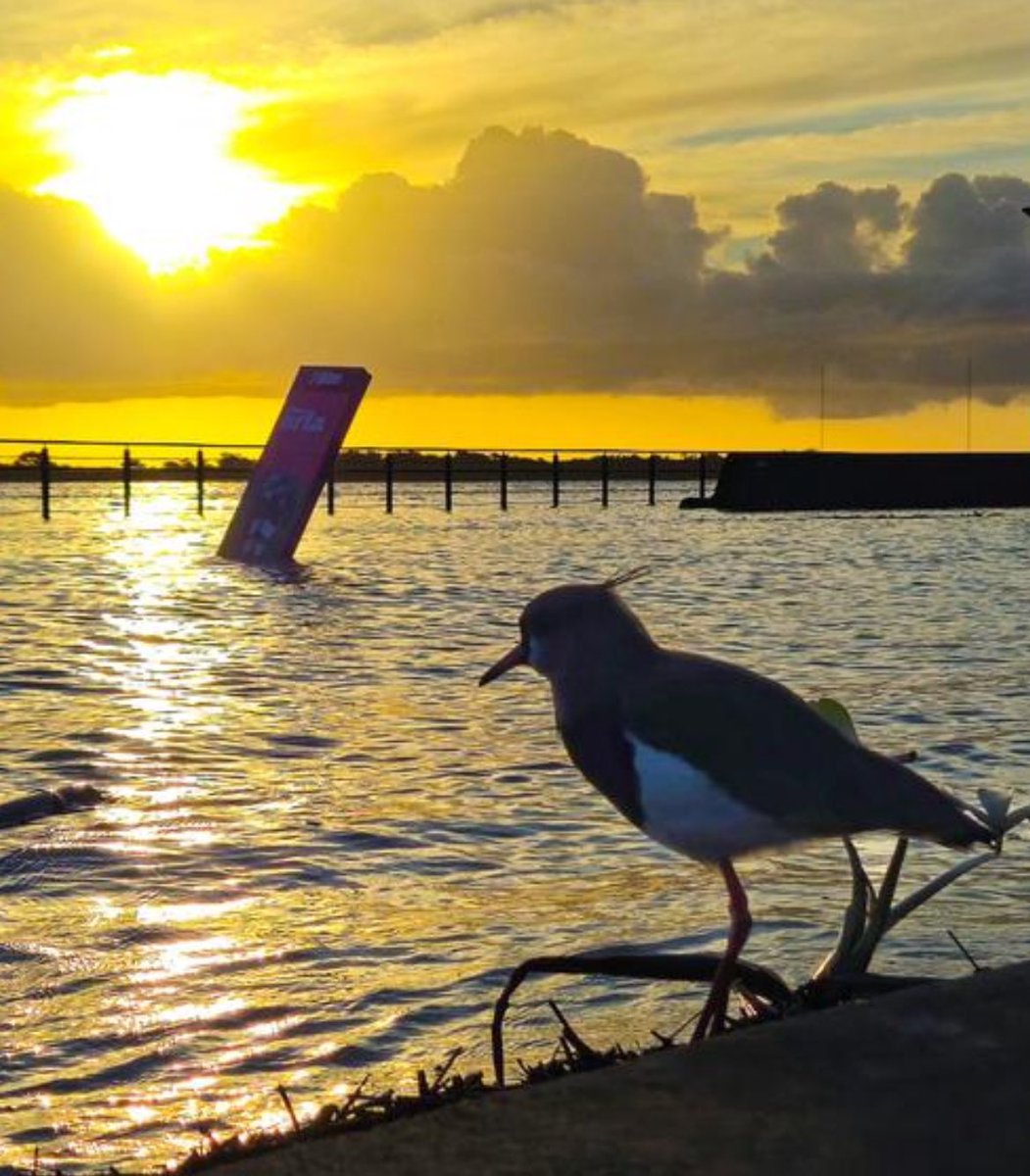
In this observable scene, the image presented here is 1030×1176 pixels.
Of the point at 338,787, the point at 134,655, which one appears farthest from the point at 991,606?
the point at 338,787

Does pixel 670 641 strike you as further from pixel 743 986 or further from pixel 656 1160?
pixel 656 1160

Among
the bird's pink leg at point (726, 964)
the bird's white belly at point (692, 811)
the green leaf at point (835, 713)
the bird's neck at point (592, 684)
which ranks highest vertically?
the bird's neck at point (592, 684)

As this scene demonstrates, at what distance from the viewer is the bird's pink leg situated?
9.68 feet

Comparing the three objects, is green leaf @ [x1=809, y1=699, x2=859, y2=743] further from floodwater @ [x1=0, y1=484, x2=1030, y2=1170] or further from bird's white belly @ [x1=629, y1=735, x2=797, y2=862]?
floodwater @ [x1=0, y1=484, x2=1030, y2=1170]

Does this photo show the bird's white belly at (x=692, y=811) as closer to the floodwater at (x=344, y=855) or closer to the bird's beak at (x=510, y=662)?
the bird's beak at (x=510, y=662)

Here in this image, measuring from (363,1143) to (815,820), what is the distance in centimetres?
96

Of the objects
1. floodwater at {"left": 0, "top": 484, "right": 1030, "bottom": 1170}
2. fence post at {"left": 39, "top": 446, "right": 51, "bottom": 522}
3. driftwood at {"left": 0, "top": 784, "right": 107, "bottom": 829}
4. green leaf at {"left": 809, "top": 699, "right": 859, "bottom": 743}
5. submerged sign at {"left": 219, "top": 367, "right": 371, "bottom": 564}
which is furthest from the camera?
fence post at {"left": 39, "top": 446, "right": 51, "bottom": 522}

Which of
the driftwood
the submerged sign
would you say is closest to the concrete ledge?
the driftwood

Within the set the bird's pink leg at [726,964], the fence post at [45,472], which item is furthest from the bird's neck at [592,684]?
the fence post at [45,472]

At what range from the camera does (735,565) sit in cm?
2253

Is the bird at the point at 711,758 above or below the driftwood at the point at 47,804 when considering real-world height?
above

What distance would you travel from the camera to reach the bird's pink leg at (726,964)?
9.68ft

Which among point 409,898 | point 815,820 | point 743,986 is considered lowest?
point 409,898

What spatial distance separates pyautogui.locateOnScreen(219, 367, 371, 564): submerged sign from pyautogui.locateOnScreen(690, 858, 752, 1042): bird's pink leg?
1976 centimetres
